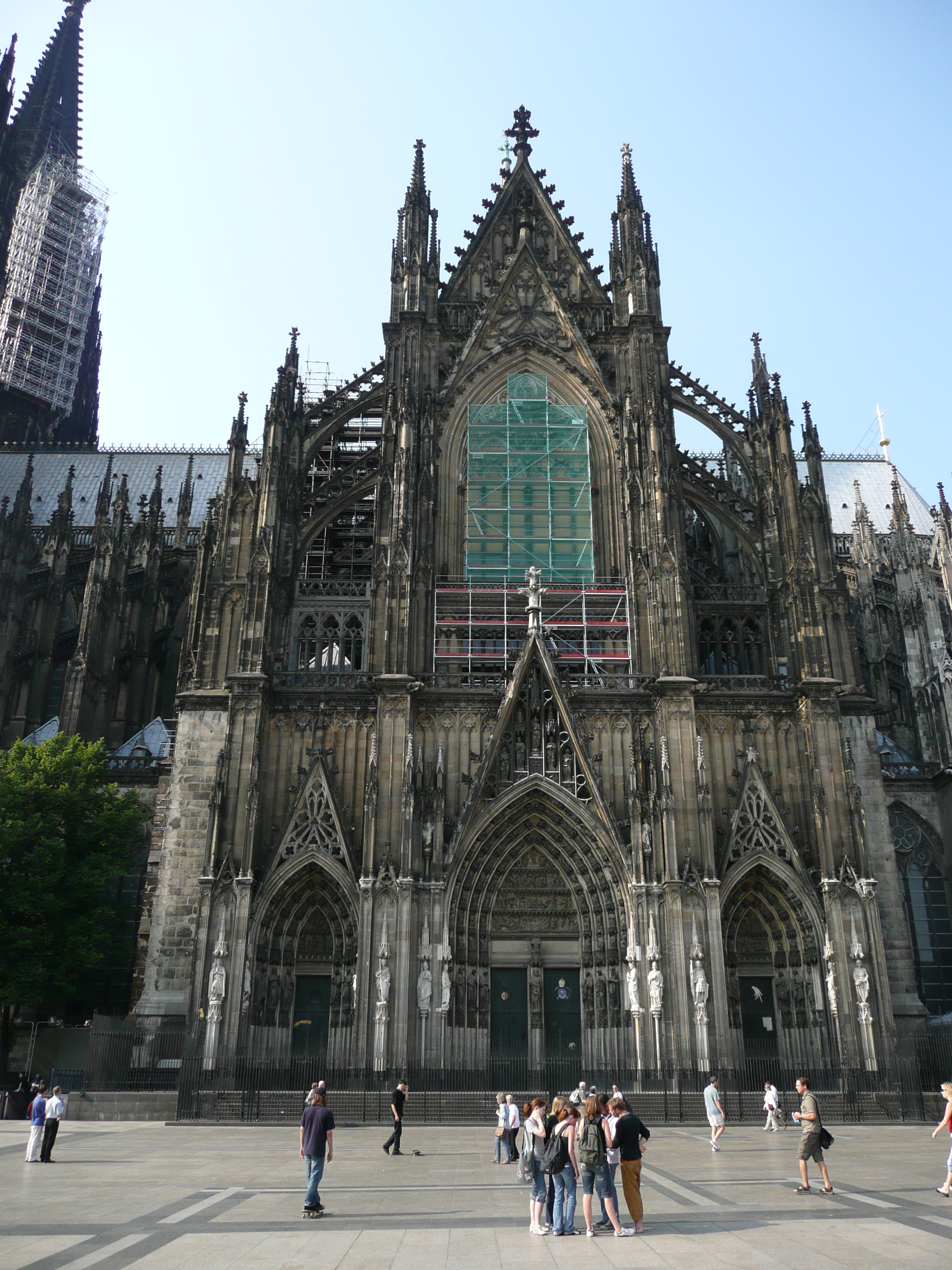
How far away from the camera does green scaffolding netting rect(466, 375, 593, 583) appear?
112ft

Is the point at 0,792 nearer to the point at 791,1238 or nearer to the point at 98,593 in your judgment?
the point at 98,593

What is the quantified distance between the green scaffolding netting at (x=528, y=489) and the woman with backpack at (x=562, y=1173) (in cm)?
2417

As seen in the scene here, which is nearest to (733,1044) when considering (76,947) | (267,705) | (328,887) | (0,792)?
(328,887)

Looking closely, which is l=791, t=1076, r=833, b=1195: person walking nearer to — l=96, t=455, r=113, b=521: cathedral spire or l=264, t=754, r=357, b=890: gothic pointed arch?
l=264, t=754, r=357, b=890: gothic pointed arch

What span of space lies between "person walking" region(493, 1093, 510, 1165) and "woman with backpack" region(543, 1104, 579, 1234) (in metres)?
5.46

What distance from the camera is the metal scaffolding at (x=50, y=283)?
64.5 metres

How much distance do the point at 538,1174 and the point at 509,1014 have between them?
18662 millimetres

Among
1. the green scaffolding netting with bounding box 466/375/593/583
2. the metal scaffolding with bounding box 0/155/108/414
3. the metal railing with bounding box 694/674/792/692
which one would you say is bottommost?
the metal railing with bounding box 694/674/792/692

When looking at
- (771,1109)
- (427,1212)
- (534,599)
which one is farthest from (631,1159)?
(534,599)

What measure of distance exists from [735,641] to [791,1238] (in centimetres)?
2406

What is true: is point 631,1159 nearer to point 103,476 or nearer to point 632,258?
point 632,258

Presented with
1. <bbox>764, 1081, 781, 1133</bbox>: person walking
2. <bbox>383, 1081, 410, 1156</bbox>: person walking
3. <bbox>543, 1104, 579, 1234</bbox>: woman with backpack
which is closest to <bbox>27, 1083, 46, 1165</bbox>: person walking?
<bbox>383, 1081, 410, 1156</bbox>: person walking

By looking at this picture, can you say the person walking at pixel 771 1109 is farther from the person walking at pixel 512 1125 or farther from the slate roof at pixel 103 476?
the slate roof at pixel 103 476

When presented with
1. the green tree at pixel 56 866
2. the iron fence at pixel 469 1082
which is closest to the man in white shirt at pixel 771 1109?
the iron fence at pixel 469 1082
